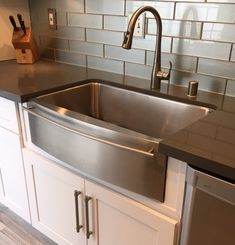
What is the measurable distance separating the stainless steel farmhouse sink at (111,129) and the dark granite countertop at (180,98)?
5 centimetres

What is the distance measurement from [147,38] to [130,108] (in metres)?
0.36

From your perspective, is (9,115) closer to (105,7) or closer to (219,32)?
(105,7)

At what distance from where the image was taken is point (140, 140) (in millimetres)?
862

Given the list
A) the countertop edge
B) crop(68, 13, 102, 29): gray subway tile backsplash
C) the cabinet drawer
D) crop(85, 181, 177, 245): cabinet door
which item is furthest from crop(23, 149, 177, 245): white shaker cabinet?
crop(68, 13, 102, 29): gray subway tile backsplash

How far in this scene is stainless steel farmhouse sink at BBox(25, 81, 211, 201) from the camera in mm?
875

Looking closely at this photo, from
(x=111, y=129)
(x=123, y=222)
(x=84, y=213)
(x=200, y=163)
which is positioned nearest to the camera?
(x=200, y=163)

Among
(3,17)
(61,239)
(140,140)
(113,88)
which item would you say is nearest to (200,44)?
(113,88)

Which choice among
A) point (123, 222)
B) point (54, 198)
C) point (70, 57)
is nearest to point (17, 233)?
point (54, 198)

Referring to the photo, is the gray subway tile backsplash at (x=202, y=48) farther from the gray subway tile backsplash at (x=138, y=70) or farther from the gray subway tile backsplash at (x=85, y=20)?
the gray subway tile backsplash at (x=85, y=20)

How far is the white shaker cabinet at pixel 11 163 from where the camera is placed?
1.34 metres

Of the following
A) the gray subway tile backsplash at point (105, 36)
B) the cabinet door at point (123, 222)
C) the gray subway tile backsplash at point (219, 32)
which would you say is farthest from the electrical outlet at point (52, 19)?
the cabinet door at point (123, 222)

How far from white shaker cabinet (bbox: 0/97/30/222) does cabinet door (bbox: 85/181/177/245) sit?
0.47 m

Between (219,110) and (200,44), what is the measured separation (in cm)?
35

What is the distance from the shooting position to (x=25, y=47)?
1729mm
